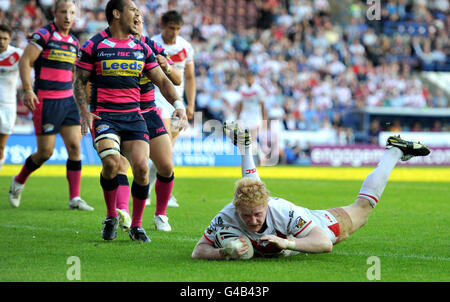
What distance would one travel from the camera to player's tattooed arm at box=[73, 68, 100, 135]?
686 centimetres

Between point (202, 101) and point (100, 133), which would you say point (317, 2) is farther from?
point (100, 133)

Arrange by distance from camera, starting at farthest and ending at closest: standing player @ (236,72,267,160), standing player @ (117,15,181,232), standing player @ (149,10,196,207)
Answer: standing player @ (236,72,267,160) < standing player @ (149,10,196,207) < standing player @ (117,15,181,232)

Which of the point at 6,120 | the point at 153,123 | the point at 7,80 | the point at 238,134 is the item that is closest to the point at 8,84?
the point at 7,80

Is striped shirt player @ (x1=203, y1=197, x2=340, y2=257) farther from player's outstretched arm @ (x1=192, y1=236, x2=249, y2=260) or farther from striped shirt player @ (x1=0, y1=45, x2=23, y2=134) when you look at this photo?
striped shirt player @ (x1=0, y1=45, x2=23, y2=134)

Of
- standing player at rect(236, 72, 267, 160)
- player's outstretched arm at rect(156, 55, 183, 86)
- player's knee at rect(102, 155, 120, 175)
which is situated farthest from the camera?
standing player at rect(236, 72, 267, 160)

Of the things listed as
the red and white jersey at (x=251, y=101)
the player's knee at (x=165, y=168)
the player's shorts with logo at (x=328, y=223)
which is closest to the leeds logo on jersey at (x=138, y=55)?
the player's knee at (x=165, y=168)

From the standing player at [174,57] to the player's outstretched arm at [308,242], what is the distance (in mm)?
4110

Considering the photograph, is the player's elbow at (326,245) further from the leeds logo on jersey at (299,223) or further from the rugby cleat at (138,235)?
the rugby cleat at (138,235)

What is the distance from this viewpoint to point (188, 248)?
6.70 m

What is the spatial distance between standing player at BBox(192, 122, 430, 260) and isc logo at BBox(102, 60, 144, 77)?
1.91 meters

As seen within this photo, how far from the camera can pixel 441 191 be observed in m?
14.2

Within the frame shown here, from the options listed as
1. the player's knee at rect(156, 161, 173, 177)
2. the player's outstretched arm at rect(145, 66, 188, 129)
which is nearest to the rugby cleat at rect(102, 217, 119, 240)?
the player's knee at rect(156, 161, 173, 177)

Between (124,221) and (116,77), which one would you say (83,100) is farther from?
(124,221)

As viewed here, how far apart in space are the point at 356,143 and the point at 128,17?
18.5 m
